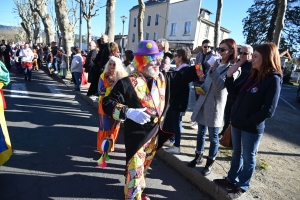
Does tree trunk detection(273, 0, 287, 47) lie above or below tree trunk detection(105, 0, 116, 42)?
below

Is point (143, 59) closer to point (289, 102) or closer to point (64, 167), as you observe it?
Result: point (64, 167)

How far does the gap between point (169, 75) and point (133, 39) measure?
39.3 m

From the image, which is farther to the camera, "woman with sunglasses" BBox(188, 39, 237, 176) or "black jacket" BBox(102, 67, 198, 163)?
"woman with sunglasses" BBox(188, 39, 237, 176)

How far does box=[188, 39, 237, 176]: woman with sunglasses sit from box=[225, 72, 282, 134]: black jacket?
0.64 feet

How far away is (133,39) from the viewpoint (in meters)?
40.2

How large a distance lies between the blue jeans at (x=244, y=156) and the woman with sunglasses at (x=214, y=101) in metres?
0.32

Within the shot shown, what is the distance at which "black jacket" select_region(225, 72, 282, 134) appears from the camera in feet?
7.32

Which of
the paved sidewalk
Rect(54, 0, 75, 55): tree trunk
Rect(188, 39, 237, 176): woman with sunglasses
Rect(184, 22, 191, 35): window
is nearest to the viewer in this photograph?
Rect(188, 39, 237, 176): woman with sunglasses

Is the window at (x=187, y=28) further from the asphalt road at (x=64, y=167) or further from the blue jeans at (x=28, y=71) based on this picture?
the asphalt road at (x=64, y=167)

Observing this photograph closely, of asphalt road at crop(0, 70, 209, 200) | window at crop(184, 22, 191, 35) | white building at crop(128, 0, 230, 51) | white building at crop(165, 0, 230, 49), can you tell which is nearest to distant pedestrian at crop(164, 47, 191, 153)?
asphalt road at crop(0, 70, 209, 200)

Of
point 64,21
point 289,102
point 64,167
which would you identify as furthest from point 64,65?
point 289,102

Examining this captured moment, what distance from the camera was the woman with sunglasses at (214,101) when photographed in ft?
8.75

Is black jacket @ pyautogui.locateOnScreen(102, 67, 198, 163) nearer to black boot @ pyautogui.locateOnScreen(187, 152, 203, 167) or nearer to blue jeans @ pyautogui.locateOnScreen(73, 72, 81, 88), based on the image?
black boot @ pyautogui.locateOnScreen(187, 152, 203, 167)

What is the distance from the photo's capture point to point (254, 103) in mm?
2336
